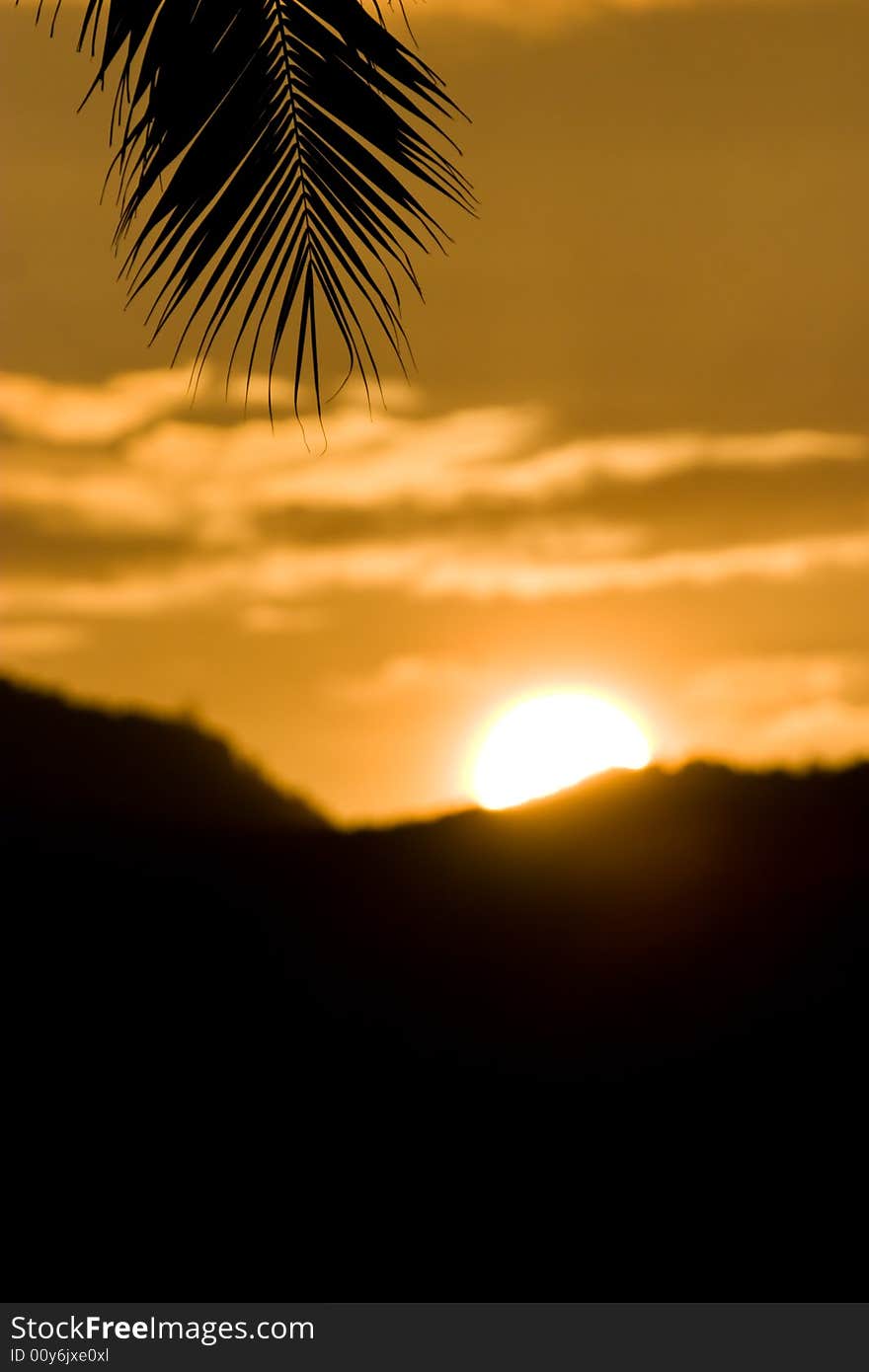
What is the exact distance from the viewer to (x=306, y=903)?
23.8 meters

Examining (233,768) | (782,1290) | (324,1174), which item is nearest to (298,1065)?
(324,1174)

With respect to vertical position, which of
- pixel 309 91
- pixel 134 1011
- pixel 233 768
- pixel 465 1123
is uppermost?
pixel 233 768

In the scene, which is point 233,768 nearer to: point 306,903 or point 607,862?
point 306,903

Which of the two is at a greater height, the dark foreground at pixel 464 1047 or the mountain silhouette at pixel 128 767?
the mountain silhouette at pixel 128 767

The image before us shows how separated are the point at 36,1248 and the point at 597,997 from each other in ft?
30.0

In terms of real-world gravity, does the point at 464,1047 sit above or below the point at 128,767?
below

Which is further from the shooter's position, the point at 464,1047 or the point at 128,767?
the point at 128,767

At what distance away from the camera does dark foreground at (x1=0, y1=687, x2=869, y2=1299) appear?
22.7 metres

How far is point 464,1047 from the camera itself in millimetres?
23219

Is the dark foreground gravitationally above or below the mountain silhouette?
below

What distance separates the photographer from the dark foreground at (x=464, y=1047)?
892 inches

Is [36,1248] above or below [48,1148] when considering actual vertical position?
below

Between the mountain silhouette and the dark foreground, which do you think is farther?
the mountain silhouette

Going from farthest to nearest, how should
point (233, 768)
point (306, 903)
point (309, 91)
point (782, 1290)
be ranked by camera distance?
point (233, 768) < point (306, 903) < point (782, 1290) < point (309, 91)
